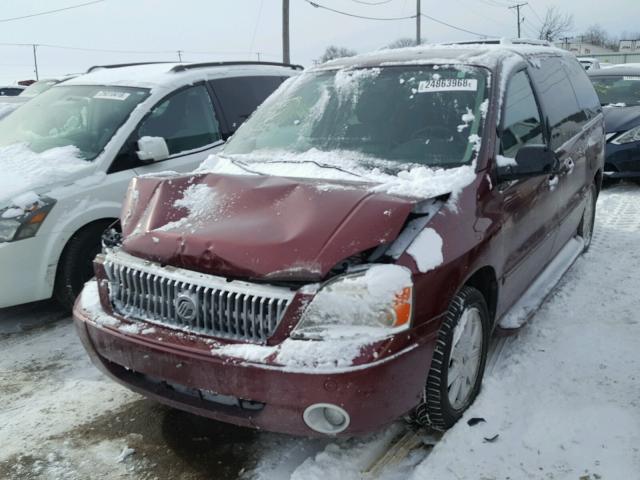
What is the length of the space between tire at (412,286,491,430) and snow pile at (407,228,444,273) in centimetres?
30

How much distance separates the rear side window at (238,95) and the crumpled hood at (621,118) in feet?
16.2

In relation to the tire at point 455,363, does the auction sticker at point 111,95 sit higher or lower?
higher

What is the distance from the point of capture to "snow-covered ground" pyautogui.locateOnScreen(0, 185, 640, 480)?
2.70 m

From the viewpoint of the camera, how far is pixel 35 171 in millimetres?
4441

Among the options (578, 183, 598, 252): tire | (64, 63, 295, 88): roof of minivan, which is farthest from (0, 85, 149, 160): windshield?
(578, 183, 598, 252): tire

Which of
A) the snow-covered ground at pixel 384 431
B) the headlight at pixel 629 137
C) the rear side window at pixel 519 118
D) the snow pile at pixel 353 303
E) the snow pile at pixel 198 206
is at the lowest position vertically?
the snow-covered ground at pixel 384 431

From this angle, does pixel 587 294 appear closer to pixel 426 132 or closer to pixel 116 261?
pixel 426 132

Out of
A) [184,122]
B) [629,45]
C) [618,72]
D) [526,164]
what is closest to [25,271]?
Result: [184,122]

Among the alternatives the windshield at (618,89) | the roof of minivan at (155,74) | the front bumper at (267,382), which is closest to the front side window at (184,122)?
the roof of minivan at (155,74)

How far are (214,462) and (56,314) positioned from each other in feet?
8.24

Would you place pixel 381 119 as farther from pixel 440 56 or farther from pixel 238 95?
pixel 238 95

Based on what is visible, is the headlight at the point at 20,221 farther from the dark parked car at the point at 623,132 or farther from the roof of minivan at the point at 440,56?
the dark parked car at the point at 623,132

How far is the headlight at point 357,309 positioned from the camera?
2340mm

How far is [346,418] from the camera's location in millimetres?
2371
